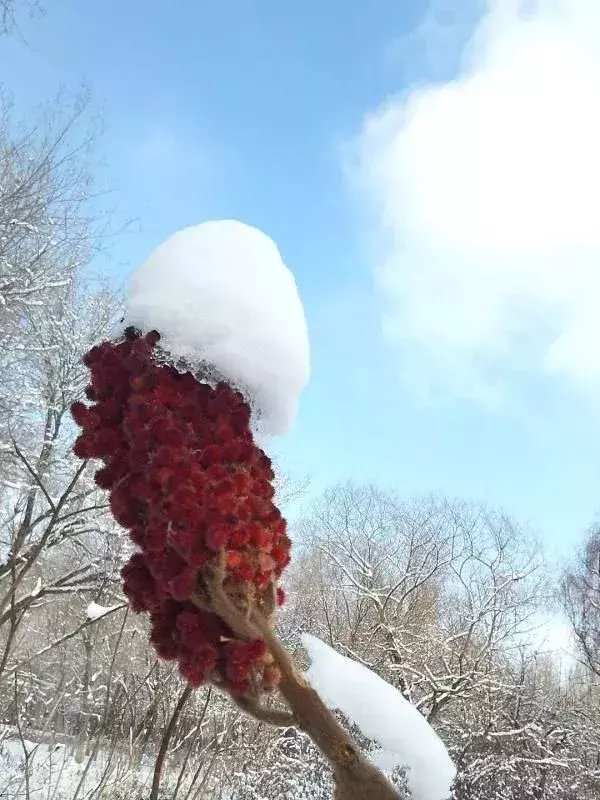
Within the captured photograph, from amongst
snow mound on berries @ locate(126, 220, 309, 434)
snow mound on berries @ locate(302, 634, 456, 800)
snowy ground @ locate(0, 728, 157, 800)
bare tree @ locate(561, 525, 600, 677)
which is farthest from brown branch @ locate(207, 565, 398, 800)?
bare tree @ locate(561, 525, 600, 677)

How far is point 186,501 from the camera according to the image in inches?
29.2

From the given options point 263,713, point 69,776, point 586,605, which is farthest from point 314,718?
point 586,605

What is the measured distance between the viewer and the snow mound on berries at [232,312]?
97 cm

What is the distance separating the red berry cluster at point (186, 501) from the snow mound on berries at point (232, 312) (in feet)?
0.17

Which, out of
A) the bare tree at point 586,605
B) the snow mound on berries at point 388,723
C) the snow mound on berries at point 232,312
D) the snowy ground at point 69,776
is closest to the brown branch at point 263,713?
the snow mound on berries at point 388,723

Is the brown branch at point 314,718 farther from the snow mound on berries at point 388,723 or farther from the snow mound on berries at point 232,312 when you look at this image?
the snow mound on berries at point 232,312

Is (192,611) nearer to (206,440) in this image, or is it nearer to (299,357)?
(206,440)

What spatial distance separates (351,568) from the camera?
13906 mm

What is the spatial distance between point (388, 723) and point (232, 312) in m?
0.70

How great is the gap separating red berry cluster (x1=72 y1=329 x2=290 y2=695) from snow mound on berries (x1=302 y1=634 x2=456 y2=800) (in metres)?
0.18

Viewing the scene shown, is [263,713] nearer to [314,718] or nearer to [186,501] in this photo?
[314,718]

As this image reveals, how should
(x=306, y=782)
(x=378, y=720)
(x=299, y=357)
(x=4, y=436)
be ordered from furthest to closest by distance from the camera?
(x=4, y=436) → (x=306, y=782) → (x=299, y=357) → (x=378, y=720)

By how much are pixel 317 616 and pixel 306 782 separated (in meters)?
5.95

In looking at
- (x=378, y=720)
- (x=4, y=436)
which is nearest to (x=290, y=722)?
(x=378, y=720)
